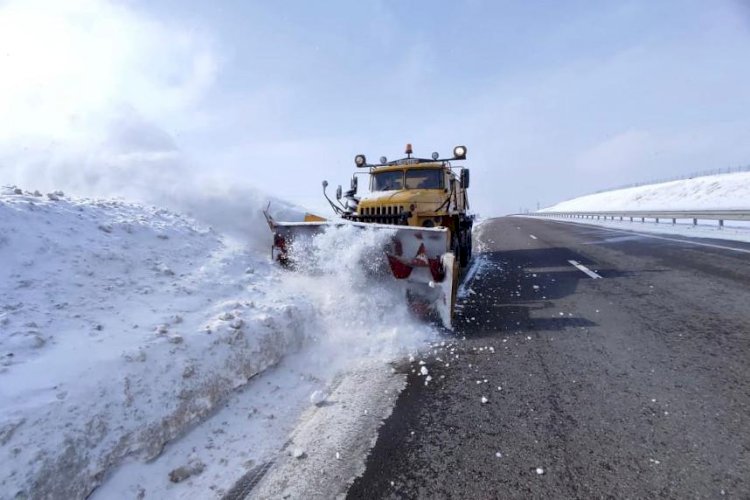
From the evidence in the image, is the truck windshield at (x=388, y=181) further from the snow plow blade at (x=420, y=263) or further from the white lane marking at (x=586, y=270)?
the white lane marking at (x=586, y=270)

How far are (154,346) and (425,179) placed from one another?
6.87 m

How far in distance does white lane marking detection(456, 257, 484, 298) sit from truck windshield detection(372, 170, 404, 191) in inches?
100

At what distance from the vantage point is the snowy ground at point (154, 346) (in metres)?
2.36

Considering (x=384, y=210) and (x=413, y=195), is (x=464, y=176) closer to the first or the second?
(x=413, y=195)

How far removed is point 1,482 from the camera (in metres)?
1.99

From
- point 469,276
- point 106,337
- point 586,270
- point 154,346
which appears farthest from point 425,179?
point 106,337

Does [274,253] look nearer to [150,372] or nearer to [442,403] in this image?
[150,372]

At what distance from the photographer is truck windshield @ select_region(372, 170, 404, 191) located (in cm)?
914

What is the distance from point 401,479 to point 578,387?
1822mm

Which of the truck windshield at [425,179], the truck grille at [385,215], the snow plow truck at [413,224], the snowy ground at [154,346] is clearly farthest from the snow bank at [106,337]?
the truck windshield at [425,179]

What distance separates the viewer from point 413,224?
7695 mm

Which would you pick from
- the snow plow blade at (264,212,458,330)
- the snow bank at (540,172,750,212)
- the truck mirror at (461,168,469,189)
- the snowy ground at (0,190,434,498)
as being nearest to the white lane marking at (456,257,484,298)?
the snow plow blade at (264,212,458,330)

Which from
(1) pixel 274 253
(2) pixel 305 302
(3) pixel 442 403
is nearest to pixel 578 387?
(3) pixel 442 403

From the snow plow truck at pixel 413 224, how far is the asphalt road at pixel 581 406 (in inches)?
25.4
